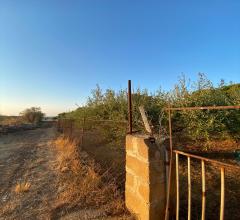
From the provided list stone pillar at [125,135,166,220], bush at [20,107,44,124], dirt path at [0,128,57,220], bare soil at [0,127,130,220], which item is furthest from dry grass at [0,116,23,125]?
stone pillar at [125,135,166,220]

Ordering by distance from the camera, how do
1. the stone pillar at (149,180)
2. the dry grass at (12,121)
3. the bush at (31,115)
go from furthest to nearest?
the bush at (31,115), the dry grass at (12,121), the stone pillar at (149,180)

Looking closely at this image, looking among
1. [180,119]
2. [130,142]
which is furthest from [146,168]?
[180,119]

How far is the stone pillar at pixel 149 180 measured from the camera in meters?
3.06

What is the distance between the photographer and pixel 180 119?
7.28 metres

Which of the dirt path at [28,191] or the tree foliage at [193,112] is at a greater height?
the tree foliage at [193,112]

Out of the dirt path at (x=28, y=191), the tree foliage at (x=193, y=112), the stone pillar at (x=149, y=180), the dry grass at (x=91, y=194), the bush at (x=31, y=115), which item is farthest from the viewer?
the bush at (x=31, y=115)

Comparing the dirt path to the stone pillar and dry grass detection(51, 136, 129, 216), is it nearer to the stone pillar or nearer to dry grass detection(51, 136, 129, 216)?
dry grass detection(51, 136, 129, 216)

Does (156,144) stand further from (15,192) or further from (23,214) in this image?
(15,192)

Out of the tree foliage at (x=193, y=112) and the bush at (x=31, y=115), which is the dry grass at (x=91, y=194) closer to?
the tree foliage at (x=193, y=112)

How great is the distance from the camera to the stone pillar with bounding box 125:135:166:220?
306 centimetres

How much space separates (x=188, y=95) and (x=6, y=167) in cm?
713

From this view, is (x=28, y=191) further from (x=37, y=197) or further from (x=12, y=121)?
(x=12, y=121)

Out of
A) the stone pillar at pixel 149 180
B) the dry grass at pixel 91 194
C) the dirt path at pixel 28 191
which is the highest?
the stone pillar at pixel 149 180

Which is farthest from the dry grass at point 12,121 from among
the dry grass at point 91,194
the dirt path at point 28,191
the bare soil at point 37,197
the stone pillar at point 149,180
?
the stone pillar at point 149,180
